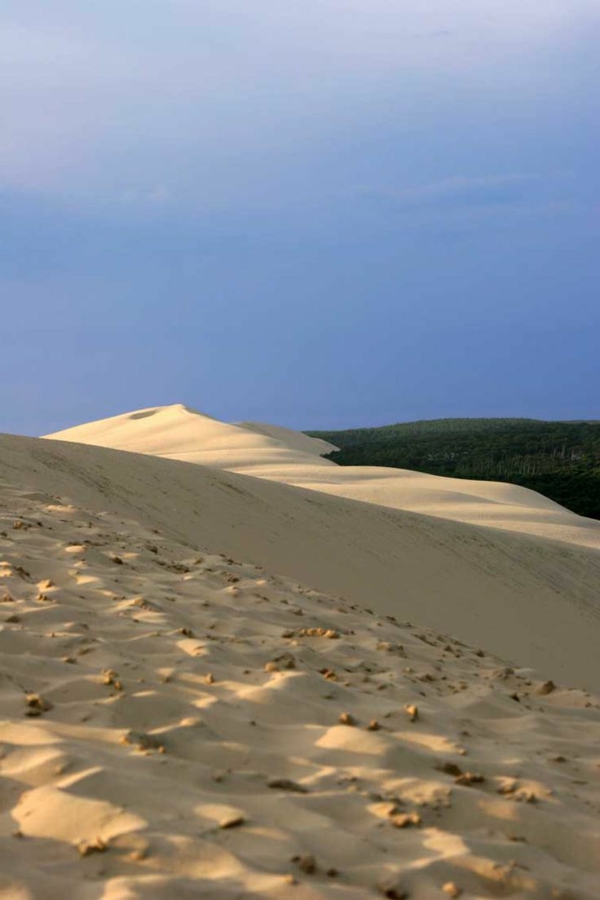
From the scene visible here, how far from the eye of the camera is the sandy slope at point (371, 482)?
61.3 feet

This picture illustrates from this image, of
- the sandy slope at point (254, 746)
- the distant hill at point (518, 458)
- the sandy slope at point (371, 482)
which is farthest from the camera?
the distant hill at point (518, 458)

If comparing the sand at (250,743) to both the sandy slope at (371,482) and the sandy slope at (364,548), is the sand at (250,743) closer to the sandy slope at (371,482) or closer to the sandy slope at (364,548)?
the sandy slope at (364,548)

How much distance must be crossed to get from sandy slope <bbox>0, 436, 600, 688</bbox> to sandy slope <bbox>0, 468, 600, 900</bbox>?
3643 millimetres

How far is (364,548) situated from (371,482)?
10.8 metres

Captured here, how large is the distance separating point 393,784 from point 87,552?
11.9ft

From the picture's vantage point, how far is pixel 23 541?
6578 mm

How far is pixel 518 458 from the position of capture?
135ft

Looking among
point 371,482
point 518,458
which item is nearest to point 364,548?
point 371,482

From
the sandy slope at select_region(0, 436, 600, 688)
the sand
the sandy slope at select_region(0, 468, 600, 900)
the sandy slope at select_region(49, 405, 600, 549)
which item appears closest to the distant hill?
the sandy slope at select_region(49, 405, 600, 549)

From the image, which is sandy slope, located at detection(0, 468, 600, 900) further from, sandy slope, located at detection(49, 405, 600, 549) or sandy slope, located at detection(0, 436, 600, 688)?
sandy slope, located at detection(49, 405, 600, 549)

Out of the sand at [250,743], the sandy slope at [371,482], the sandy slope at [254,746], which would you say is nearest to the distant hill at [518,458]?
the sandy slope at [371,482]

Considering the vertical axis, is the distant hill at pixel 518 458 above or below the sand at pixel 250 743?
above

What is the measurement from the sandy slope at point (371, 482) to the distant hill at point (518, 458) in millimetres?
7092

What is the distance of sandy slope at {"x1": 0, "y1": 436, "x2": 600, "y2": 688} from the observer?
34.9 ft
